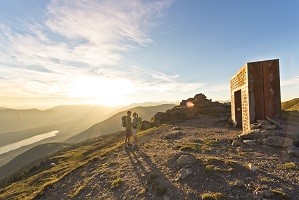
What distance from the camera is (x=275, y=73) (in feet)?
63.4

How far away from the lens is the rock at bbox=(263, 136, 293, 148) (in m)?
15.6

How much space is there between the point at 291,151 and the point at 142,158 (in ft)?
29.6

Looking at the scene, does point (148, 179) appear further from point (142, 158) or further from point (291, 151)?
point (291, 151)

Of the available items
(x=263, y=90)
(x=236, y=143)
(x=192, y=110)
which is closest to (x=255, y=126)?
(x=236, y=143)

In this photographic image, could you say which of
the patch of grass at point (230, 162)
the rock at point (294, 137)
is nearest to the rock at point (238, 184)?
the patch of grass at point (230, 162)

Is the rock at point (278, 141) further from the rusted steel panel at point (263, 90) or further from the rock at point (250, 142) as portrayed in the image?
the rusted steel panel at point (263, 90)

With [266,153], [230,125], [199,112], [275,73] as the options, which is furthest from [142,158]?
[199,112]

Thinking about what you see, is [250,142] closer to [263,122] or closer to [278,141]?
[278,141]

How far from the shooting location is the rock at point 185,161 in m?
13.4

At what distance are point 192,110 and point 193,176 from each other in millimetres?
30013

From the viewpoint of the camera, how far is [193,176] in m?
11.9

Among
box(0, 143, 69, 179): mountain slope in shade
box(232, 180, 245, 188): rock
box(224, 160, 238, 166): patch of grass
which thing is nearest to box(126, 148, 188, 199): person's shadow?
box(232, 180, 245, 188): rock

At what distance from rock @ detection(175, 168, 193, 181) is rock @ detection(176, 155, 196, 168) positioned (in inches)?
31.7

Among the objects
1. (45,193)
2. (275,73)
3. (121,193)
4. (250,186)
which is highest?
(275,73)
